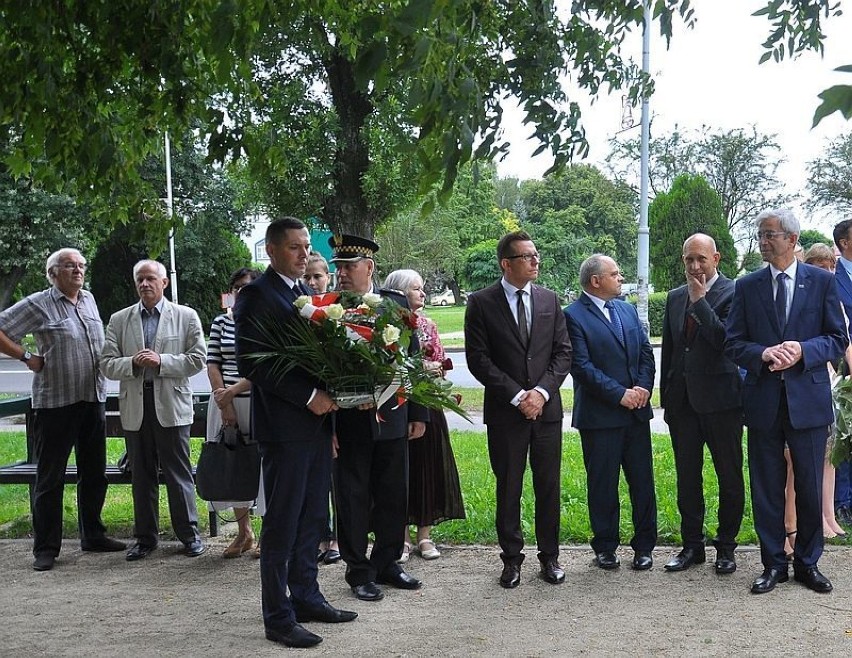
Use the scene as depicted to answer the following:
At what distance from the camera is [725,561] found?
6359 mm

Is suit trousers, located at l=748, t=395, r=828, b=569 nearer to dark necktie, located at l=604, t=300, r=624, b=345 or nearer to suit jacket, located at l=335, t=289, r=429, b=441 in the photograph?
dark necktie, located at l=604, t=300, r=624, b=345

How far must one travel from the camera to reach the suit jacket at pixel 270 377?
522cm

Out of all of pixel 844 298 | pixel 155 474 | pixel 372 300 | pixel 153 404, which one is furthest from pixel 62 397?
pixel 844 298

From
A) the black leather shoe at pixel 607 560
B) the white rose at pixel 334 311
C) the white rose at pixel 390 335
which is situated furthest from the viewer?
the black leather shoe at pixel 607 560

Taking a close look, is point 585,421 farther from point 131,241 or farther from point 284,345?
point 131,241

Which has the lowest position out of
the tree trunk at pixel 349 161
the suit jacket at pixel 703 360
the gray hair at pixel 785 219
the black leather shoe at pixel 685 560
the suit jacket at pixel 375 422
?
the black leather shoe at pixel 685 560

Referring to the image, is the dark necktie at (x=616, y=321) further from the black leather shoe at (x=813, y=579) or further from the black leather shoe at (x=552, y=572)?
the black leather shoe at (x=813, y=579)

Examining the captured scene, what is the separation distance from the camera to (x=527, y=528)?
7.62 metres

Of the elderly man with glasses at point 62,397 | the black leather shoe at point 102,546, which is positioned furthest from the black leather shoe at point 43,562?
the black leather shoe at point 102,546

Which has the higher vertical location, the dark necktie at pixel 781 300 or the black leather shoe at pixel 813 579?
the dark necktie at pixel 781 300

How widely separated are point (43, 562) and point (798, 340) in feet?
18.0

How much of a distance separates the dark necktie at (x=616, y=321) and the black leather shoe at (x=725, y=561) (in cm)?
156

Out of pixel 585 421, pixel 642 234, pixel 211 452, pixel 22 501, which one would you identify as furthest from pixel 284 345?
pixel 642 234

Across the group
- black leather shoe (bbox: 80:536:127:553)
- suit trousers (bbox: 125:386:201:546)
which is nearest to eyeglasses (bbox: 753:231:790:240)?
suit trousers (bbox: 125:386:201:546)
